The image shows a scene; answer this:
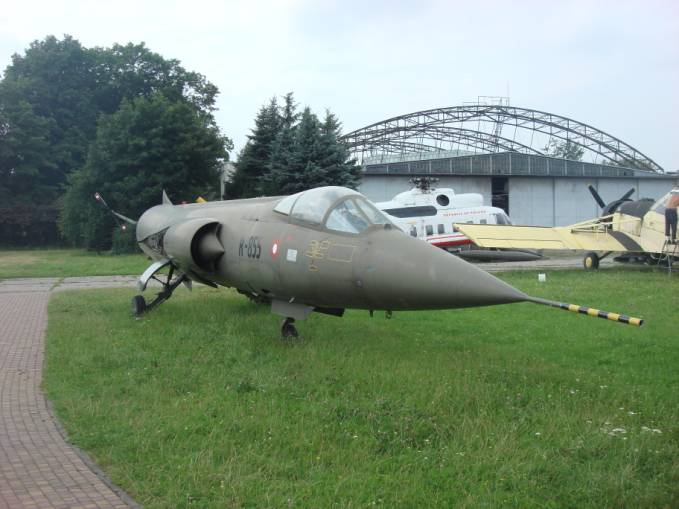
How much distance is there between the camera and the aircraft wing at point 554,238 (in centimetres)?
2044

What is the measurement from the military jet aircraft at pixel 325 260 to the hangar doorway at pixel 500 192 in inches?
1525

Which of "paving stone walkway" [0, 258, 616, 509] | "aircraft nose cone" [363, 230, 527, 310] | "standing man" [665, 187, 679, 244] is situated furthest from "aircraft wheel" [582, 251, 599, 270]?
"paving stone walkway" [0, 258, 616, 509]

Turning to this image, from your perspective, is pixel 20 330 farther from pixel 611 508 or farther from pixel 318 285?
pixel 611 508

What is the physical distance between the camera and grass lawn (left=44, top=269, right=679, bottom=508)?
13.9ft

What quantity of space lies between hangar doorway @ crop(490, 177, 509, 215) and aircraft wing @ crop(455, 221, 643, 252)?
83.7 ft

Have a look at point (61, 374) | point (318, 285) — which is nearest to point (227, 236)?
point (318, 285)

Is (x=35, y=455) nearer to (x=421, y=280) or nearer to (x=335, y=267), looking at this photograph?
(x=335, y=267)

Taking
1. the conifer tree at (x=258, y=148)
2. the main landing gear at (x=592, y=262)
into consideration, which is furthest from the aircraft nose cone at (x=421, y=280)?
the conifer tree at (x=258, y=148)

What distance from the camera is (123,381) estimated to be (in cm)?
709

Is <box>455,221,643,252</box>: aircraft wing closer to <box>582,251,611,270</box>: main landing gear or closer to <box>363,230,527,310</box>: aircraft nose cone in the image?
<box>582,251,611,270</box>: main landing gear

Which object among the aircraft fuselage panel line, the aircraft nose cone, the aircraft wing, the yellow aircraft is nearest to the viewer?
the aircraft nose cone

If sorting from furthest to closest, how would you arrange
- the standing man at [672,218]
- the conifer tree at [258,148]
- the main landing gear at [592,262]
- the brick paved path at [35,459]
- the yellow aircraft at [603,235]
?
the conifer tree at [258,148] → the main landing gear at [592,262] → the yellow aircraft at [603,235] → the standing man at [672,218] → the brick paved path at [35,459]

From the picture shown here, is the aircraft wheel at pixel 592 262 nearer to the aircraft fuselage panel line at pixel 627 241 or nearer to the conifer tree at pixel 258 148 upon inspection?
the aircraft fuselage panel line at pixel 627 241

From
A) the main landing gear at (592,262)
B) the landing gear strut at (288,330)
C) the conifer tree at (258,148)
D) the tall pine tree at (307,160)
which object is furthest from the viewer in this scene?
the conifer tree at (258,148)
